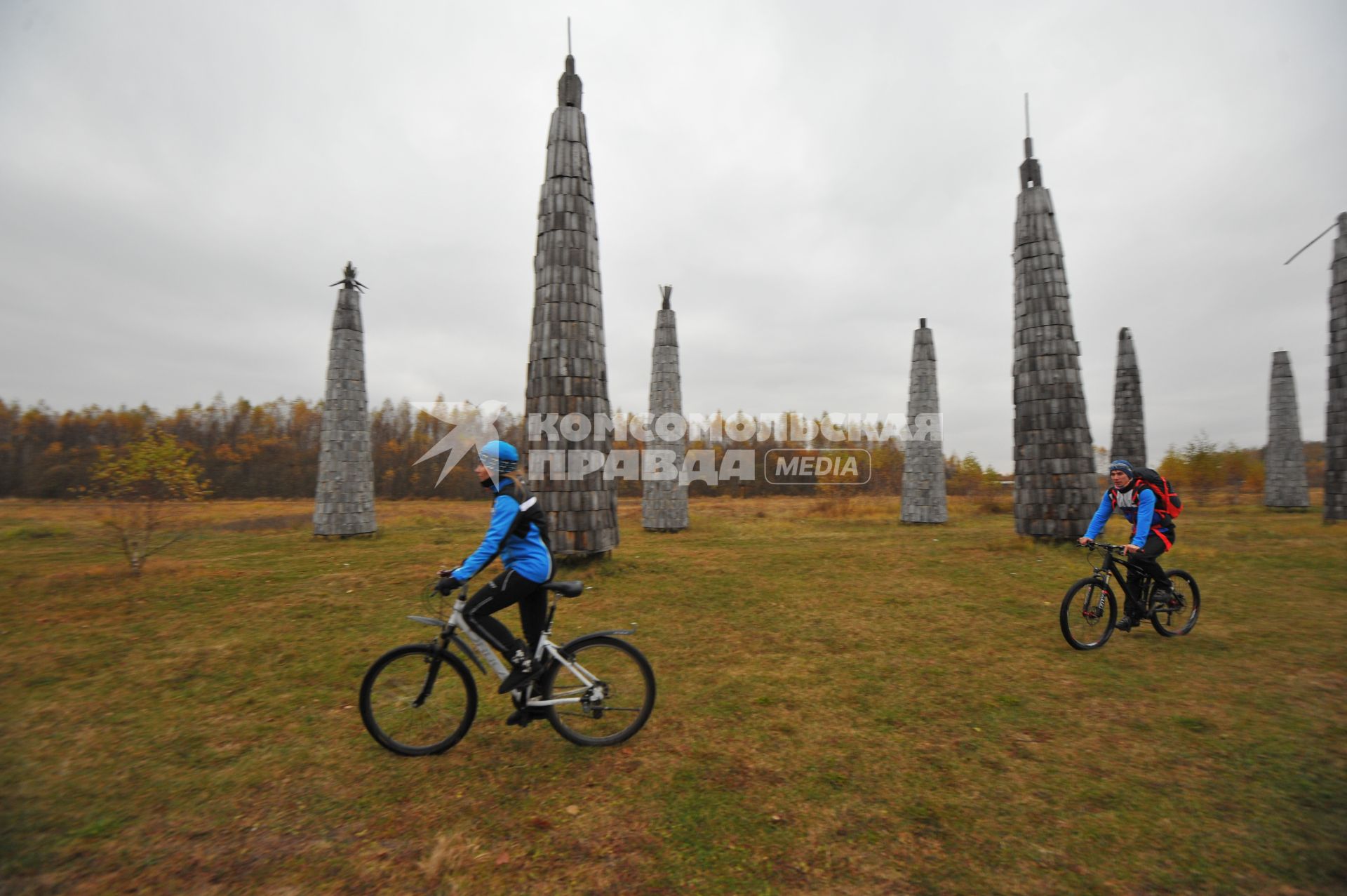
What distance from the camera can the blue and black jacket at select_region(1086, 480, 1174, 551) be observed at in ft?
24.2

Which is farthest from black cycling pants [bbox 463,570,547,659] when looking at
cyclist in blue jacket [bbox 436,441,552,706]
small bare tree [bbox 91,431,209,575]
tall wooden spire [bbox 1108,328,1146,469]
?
tall wooden spire [bbox 1108,328,1146,469]

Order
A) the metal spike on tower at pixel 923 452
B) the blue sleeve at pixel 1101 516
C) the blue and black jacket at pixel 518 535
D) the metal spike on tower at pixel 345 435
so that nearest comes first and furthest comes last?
the blue and black jacket at pixel 518 535
the blue sleeve at pixel 1101 516
the metal spike on tower at pixel 345 435
the metal spike on tower at pixel 923 452

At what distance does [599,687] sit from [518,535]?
1431mm

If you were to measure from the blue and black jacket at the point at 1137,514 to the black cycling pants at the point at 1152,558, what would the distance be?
0.04m

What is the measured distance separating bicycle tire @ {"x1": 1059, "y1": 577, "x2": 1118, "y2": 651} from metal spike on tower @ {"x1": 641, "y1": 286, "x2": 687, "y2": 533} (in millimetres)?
15232

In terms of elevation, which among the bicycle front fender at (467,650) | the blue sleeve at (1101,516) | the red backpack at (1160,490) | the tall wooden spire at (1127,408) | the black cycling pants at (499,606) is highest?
the tall wooden spire at (1127,408)

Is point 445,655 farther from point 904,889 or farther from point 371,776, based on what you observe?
point 904,889

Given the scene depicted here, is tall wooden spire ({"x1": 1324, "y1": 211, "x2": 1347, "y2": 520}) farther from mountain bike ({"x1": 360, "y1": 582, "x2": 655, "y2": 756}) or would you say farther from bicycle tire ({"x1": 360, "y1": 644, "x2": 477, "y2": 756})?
bicycle tire ({"x1": 360, "y1": 644, "x2": 477, "y2": 756})

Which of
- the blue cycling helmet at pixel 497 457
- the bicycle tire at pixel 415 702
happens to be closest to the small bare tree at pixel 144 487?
the bicycle tire at pixel 415 702

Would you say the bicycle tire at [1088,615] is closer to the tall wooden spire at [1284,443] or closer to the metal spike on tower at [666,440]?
the metal spike on tower at [666,440]

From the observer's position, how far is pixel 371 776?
4.58 metres

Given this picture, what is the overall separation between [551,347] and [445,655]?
8.46 meters

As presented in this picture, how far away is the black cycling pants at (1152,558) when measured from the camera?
749 cm

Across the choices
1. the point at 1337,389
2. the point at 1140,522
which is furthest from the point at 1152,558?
the point at 1337,389
